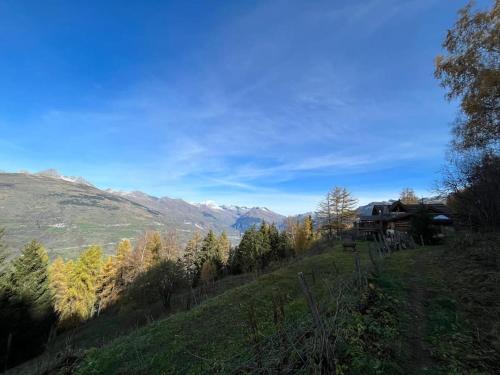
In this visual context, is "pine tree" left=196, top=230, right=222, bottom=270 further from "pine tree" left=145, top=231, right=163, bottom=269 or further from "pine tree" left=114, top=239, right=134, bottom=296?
"pine tree" left=114, top=239, right=134, bottom=296

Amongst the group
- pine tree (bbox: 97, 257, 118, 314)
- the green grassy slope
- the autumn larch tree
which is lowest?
pine tree (bbox: 97, 257, 118, 314)

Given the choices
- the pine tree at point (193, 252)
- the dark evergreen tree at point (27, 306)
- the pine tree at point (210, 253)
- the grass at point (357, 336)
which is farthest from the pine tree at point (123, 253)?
the grass at point (357, 336)

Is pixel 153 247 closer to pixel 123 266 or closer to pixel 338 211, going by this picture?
pixel 123 266

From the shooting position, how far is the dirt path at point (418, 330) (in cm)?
569

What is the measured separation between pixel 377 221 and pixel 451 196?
33.2 meters

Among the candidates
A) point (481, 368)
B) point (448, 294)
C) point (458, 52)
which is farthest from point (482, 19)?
point (481, 368)

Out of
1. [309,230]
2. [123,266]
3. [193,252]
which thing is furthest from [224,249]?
[123,266]

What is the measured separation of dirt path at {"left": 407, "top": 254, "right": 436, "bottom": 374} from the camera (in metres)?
5.69

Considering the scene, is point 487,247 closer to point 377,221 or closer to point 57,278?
point 377,221

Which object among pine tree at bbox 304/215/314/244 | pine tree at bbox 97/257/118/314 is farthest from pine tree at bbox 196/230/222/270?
pine tree at bbox 304/215/314/244

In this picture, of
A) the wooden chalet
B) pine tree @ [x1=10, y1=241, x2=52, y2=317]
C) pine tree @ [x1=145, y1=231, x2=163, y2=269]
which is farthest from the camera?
pine tree @ [x1=145, y1=231, x2=163, y2=269]

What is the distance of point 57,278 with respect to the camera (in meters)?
50.1

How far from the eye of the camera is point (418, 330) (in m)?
7.04

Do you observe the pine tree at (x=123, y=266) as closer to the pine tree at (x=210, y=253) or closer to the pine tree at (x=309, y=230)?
the pine tree at (x=210, y=253)
